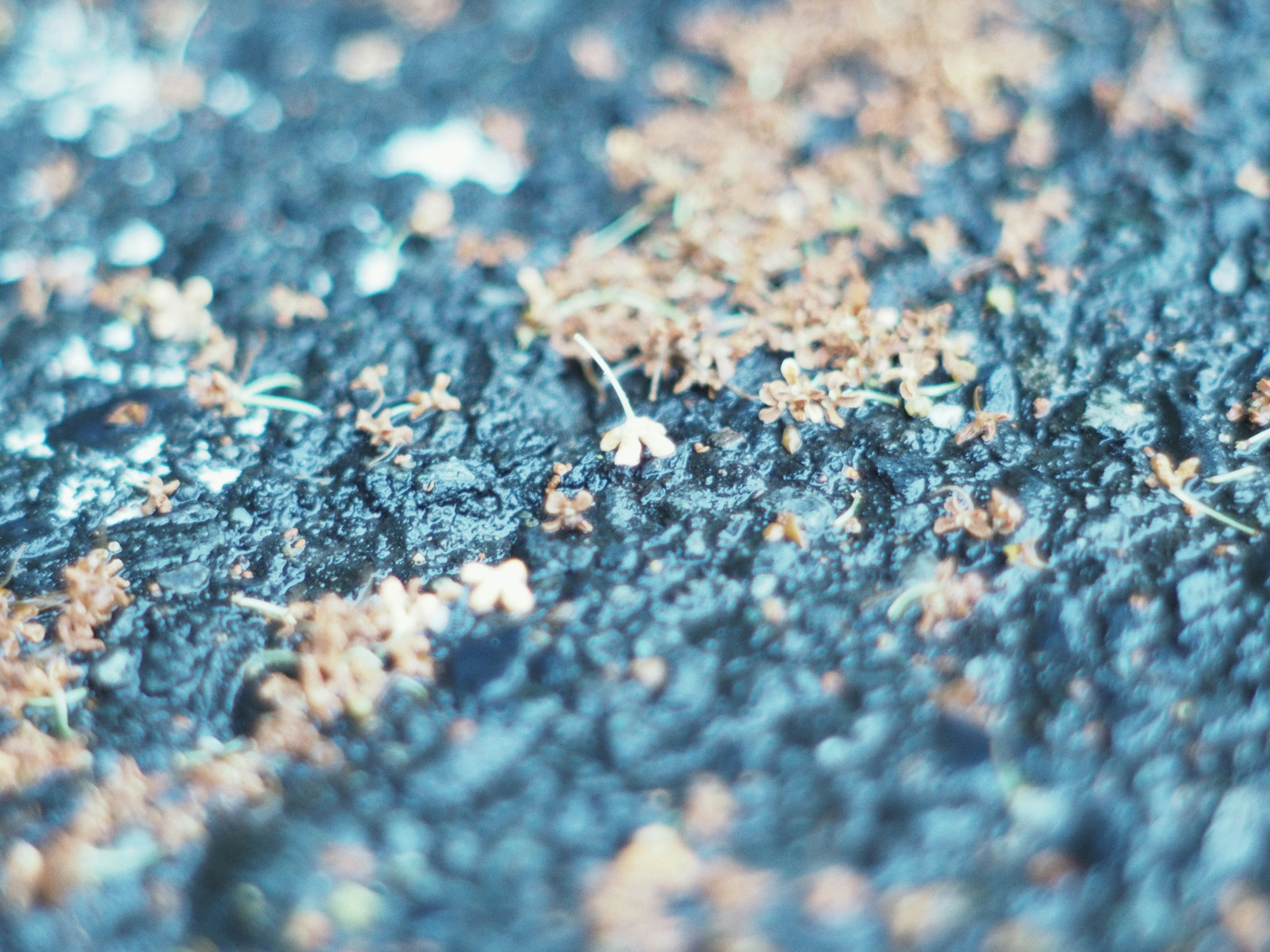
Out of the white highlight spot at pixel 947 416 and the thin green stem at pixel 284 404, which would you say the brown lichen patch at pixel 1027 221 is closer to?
the white highlight spot at pixel 947 416

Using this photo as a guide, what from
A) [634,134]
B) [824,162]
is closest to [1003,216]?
[824,162]

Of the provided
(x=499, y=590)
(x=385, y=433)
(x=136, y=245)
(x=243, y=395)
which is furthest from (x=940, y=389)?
(x=136, y=245)

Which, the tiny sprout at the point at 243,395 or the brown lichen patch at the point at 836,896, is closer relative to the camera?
the brown lichen patch at the point at 836,896

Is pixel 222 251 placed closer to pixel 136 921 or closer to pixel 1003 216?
pixel 136 921

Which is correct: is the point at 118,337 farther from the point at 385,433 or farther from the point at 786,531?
the point at 786,531

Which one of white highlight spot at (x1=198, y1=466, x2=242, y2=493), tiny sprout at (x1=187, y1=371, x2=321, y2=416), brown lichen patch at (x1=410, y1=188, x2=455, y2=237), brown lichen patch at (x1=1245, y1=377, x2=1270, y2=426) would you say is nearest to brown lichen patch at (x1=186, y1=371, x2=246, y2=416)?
tiny sprout at (x1=187, y1=371, x2=321, y2=416)

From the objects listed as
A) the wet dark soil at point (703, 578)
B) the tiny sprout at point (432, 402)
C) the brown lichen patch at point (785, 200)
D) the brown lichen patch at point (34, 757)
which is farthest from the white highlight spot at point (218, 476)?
the brown lichen patch at point (785, 200)
